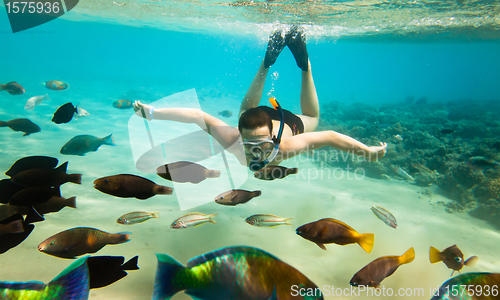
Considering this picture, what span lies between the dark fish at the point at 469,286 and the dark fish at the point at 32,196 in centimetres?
306

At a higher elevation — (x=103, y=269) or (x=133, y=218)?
(x=103, y=269)

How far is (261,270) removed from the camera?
1.03 metres

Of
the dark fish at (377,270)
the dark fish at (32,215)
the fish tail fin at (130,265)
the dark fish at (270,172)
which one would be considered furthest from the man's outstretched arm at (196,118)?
the dark fish at (377,270)

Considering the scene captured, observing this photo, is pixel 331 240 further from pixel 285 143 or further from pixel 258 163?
pixel 285 143

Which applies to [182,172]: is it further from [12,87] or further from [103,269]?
[12,87]

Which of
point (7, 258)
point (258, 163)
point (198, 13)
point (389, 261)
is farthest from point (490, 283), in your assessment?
point (198, 13)

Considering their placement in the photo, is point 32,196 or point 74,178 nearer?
point 32,196

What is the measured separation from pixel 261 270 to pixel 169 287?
0.42 meters

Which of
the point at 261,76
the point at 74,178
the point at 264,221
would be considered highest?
the point at 261,76

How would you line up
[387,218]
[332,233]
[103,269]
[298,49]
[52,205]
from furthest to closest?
[298,49], [387,218], [52,205], [332,233], [103,269]

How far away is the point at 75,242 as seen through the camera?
1839 mm

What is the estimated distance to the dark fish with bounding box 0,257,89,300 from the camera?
0.98 meters

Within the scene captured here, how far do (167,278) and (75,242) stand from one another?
137cm

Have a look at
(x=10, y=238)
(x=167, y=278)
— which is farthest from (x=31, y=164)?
(x=167, y=278)
